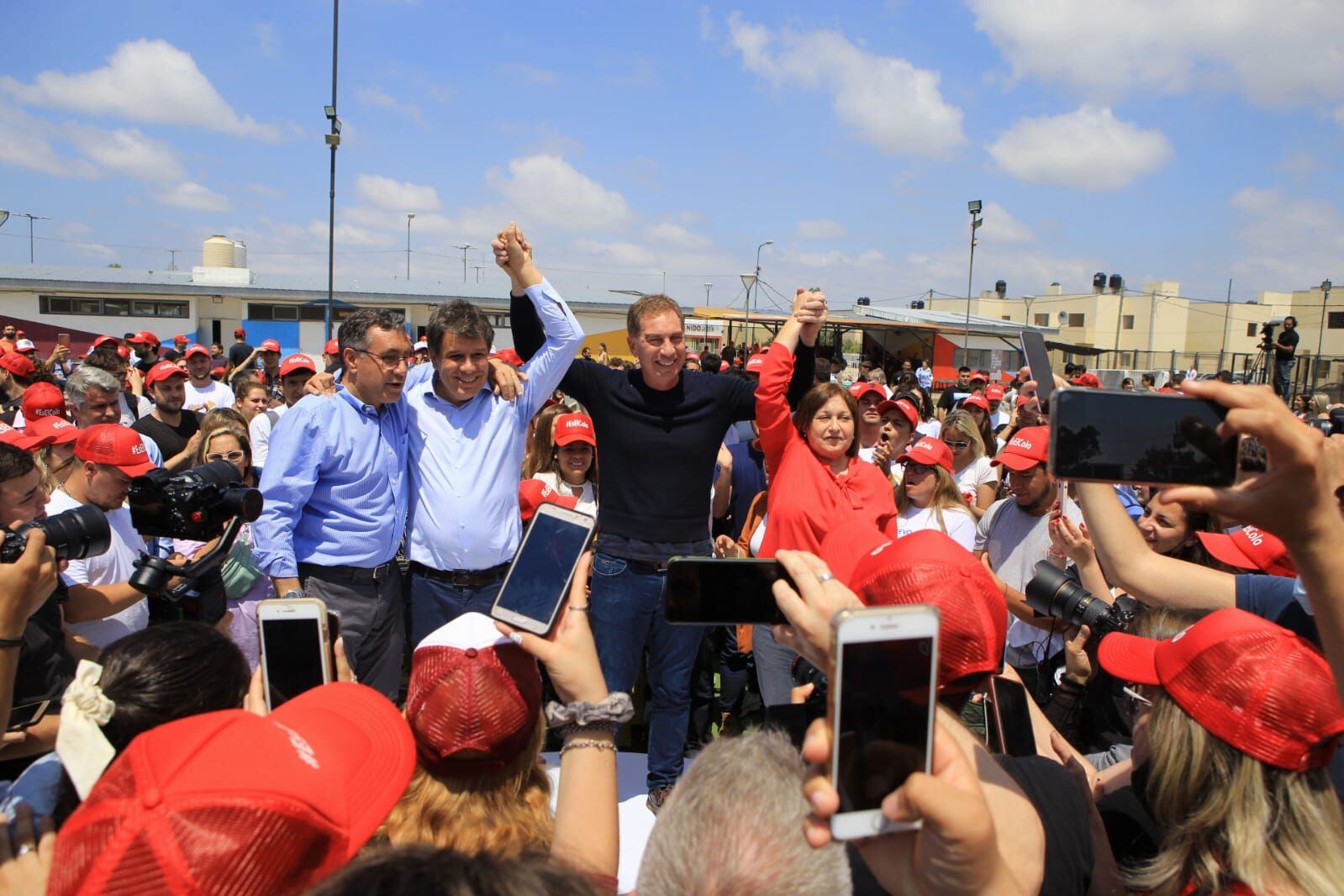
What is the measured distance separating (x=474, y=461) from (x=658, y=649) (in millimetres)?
1117

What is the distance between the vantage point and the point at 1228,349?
A: 49.2 meters

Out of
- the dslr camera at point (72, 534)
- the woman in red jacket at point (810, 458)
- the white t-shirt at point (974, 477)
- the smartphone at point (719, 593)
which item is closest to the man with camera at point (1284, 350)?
the white t-shirt at point (974, 477)

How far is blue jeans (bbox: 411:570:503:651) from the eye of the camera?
3.47 metres

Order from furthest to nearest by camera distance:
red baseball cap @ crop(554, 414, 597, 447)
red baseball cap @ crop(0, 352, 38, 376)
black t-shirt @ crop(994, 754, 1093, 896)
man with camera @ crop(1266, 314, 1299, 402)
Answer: man with camera @ crop(1266, 314, 1299, 402) < red baseball cap @ crop(0, 352, 38, 376) < red baseball cap @ crop(554, 414, 597, 447) < black t-shirt @ crop(994, 754, 1093, 896)

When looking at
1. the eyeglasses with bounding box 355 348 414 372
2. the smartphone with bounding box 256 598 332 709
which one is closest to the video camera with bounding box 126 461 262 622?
the eyeglasses with bounding box 355 348 414 372

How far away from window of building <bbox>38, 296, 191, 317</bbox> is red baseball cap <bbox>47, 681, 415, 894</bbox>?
117 feet

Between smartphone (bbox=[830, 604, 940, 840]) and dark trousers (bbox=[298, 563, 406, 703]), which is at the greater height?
smartphone (bbox=[830, 604, 940, 840])

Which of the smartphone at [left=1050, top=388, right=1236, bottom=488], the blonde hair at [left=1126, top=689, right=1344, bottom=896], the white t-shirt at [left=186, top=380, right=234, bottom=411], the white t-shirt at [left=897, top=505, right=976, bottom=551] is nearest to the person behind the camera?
the smartphone at [left=1050, top=388, right=1236, bottom=488]

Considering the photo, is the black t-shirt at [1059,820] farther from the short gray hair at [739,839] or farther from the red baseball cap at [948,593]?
the short gray hair at [739,839]

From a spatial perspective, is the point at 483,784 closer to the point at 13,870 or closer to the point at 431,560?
the point at 13,870

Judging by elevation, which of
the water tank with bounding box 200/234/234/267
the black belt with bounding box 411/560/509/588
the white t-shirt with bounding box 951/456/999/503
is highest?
the water tank with bounding box 200/234/234/267

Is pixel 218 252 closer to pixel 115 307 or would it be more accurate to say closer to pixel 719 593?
pixel 115 307

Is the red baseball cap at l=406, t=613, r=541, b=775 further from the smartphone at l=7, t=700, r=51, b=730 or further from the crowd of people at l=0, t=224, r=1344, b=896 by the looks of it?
the smartphone at l=7, t=700, r=51, b=730

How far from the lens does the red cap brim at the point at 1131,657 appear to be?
189cm
